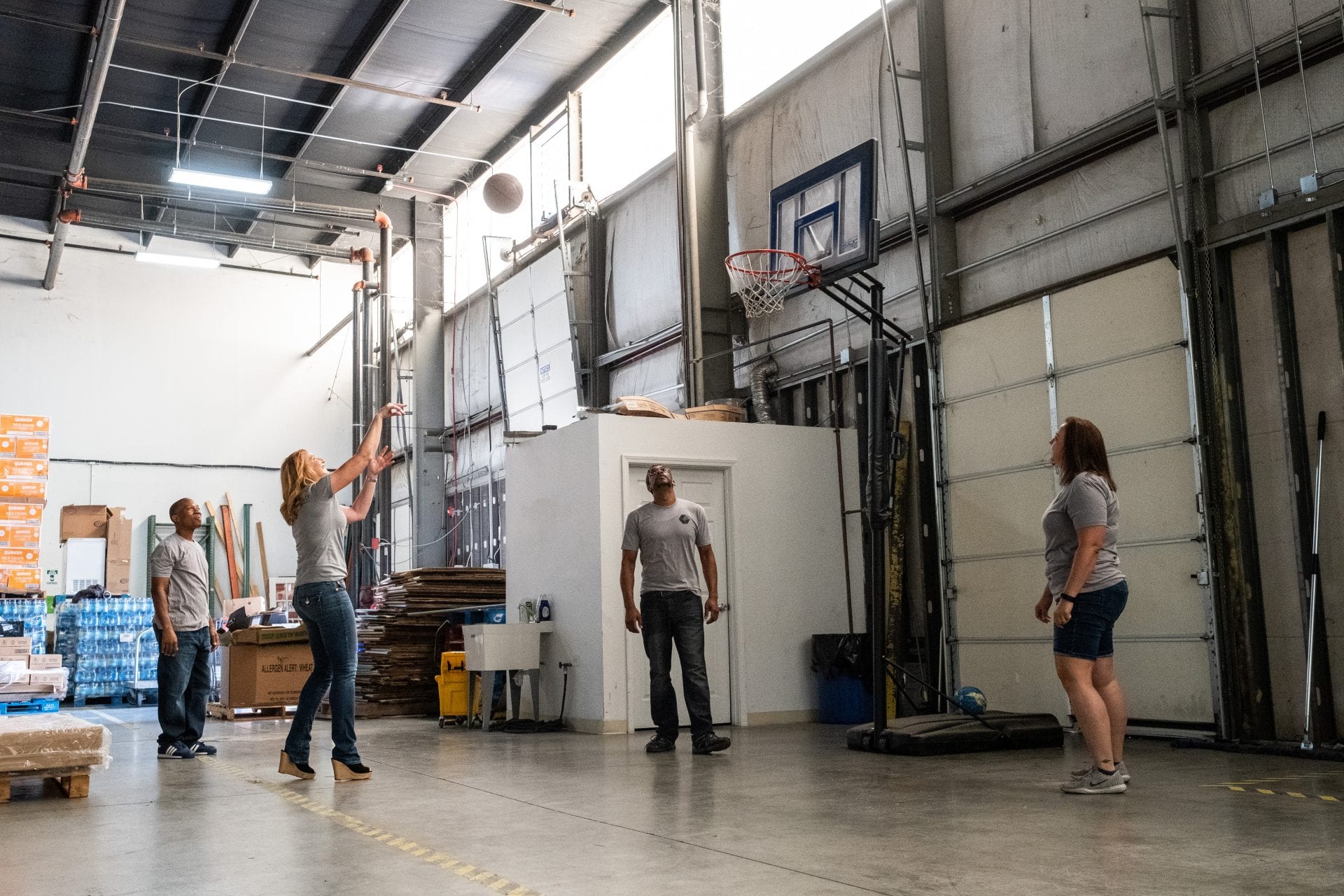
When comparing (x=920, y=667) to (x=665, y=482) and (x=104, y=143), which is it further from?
(x=104, y=143)

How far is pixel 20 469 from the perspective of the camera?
49.5 feet

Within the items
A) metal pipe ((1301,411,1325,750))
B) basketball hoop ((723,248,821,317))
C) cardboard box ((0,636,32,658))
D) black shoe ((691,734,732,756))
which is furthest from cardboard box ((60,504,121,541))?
metal pipe ((1301,411,1325,750))

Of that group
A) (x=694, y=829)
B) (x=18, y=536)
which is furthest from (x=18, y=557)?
(x=694, y=829)

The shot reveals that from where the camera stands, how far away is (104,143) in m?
18.7

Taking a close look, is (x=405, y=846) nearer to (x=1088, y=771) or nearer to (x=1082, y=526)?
(x=1088, y=771)

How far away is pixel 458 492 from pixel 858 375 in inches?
423

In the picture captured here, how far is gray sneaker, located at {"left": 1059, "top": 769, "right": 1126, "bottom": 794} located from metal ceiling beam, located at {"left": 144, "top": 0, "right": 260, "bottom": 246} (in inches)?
512

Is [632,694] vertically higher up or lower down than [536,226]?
lower down

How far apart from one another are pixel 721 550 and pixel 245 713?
23.1ft

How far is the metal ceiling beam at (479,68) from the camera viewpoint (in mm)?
15008

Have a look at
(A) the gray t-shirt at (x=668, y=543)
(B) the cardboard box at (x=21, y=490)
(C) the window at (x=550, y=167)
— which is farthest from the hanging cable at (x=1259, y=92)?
(B) the cardboard box at (x=21, y=490)

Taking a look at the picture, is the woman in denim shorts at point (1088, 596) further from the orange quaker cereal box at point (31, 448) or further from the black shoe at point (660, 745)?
the orange quaker cereal box at point (31, 448)

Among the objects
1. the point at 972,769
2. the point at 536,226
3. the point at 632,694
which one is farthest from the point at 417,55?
the point at 972,769

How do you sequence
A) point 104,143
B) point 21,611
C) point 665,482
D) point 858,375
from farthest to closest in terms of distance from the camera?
point 104,143 → point 21,611 → point 858,375 → point 665,482
